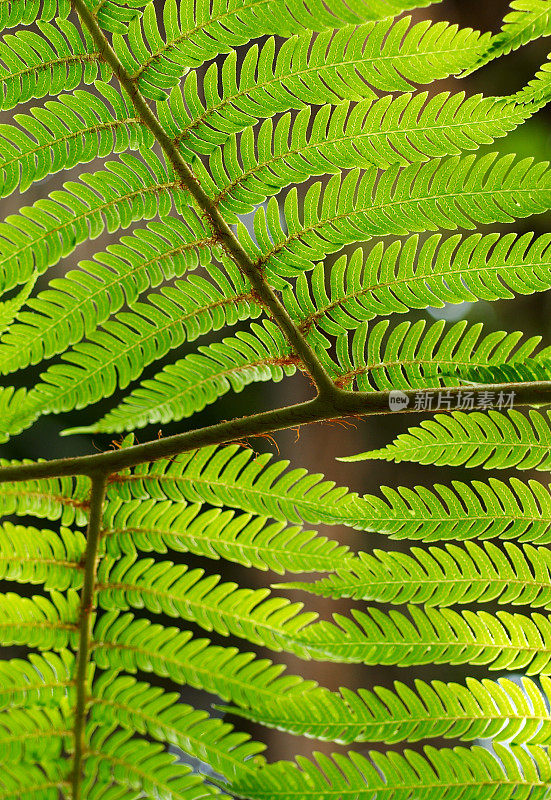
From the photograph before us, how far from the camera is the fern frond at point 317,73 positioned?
2.43ft

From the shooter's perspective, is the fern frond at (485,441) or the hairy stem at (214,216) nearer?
the hairy stem at (214,216)

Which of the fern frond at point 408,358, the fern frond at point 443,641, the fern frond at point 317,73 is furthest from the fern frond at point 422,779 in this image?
the fern frond at point 317,73

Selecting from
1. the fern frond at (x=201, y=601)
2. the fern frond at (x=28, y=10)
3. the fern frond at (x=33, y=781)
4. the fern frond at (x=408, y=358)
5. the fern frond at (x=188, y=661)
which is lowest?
the fern frond at (x=33, y=781)

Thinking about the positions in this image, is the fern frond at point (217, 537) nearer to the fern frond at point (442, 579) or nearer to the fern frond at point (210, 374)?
the fern frond at point (442, 579)

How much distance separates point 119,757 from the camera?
3.18 ft

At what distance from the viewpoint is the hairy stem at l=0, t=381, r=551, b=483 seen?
2.73 ft

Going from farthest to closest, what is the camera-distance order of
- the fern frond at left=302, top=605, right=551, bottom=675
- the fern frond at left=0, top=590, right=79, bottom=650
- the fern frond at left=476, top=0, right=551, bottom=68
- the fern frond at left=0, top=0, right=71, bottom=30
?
the fern frond at left=0, top=590, right=79, bottom=650
the fern frond at left=302, top=605, right=551, bottom=675
the fern frond at left=0, top=0, right=71, bottom=30
the fern frond at left=476, top=0, right=551, bottom=68

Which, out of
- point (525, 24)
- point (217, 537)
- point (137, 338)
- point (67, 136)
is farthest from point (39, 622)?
point (525, 24)

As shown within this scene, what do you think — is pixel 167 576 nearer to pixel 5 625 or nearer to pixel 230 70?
pixel 5 625

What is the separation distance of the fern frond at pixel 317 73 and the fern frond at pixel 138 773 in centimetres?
85

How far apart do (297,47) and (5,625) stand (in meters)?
0.91

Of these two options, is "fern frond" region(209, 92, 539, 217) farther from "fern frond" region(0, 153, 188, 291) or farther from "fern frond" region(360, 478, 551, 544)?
"fern frond" region(360, 478, 551, 544)

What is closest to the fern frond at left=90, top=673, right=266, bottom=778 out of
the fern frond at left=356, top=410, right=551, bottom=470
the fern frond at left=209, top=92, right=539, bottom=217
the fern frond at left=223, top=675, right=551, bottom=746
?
the fern frond at left=223, top=675, right=551, bottom=746

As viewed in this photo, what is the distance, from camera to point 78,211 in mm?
881
